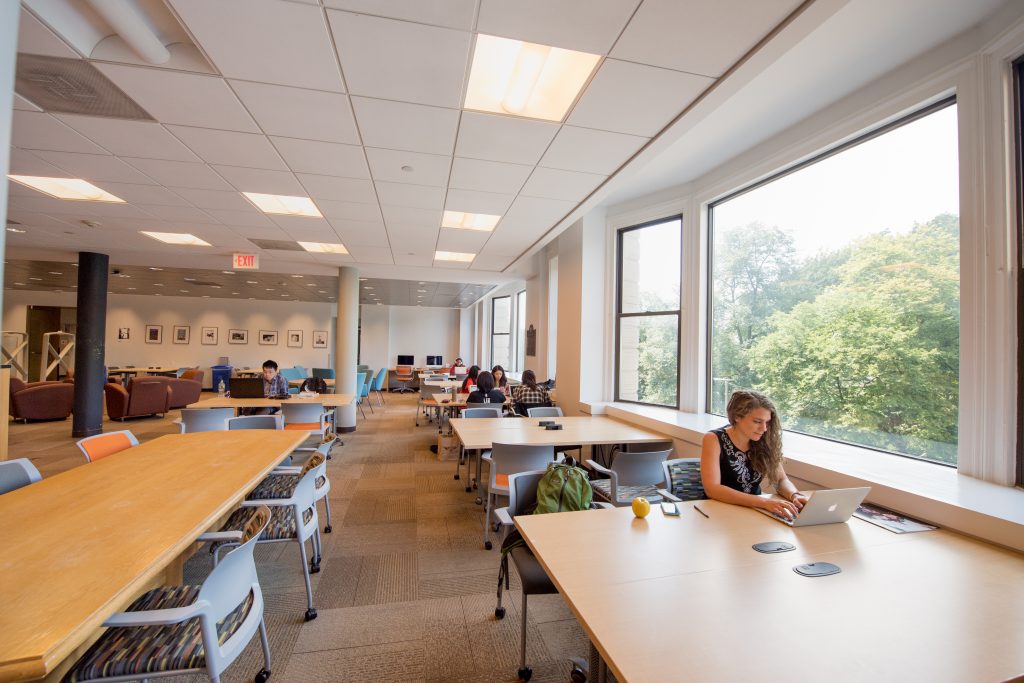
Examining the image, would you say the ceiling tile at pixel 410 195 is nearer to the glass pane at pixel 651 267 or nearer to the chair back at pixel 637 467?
the glass pane at pixel 651 267

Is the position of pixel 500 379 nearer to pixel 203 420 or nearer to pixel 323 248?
pixel 323 248

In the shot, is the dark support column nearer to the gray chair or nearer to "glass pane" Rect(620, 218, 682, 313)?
the gray chair

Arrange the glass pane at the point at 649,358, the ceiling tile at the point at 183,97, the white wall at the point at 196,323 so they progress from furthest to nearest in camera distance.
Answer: the white wall at the point at 196,323
the glass pane at the point at 649,358
the ceiling tile at the point at 183,97

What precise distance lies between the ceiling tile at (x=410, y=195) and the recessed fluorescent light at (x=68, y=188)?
103 inches

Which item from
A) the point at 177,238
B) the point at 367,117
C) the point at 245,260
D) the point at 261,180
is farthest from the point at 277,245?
the point at 367,117

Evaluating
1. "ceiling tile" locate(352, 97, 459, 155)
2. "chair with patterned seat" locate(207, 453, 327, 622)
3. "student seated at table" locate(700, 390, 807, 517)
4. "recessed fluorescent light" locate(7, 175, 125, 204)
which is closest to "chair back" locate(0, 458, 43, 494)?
"chair with patterned seat" locate(207, 453, 327, 622)

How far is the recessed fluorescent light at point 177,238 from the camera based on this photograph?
5406 millimetres

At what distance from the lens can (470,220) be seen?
4840 millimetres

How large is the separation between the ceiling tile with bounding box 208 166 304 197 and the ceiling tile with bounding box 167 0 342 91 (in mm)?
1335

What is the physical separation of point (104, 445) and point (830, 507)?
427 centimetres

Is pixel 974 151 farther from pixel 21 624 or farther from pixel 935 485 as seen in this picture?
pixel 21 624

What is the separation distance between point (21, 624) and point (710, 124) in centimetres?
439

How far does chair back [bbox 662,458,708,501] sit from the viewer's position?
256 cm

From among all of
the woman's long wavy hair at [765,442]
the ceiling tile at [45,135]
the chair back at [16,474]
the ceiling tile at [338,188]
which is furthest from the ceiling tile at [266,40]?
the woman's long wavy hair at [765,442]
